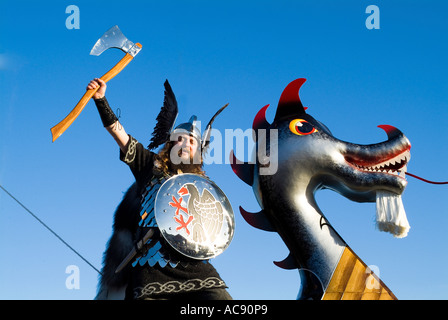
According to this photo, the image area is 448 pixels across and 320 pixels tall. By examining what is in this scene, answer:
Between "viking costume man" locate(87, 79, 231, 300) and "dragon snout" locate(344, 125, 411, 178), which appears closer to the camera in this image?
"viking costume man" locate(87, 79, 231, 300)

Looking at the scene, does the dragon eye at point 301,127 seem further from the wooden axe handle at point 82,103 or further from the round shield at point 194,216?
the wooden axe handle at point 82,103

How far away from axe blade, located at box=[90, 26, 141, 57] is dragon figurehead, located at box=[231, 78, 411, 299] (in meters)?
1.25

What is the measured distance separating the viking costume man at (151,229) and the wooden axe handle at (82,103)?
0.26 feet

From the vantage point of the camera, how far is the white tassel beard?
4.57 meters

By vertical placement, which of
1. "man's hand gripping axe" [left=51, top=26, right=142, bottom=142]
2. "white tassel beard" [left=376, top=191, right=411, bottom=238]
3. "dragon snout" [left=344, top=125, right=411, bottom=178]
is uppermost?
"man's hand gripping axe" [left=51, top=26, right=142, bottom=142]

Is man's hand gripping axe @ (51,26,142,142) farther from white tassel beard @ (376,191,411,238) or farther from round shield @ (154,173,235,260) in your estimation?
white tassel beard @ (376,191,411,238)

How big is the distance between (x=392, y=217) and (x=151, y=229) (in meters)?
1.85

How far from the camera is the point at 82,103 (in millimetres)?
4047

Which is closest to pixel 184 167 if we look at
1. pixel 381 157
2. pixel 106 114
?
pixel 106 114

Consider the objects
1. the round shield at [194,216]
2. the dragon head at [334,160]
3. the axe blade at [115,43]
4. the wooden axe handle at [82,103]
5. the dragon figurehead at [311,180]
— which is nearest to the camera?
the wooden axe handle at [82,103]

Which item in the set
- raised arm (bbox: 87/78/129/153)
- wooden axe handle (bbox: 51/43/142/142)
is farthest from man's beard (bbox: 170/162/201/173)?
wooden axe handle (bbox: 51/43/142/142)

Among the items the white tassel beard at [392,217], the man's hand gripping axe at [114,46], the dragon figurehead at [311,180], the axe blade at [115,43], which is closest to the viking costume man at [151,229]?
the man's hand gripping axe at [114,46]

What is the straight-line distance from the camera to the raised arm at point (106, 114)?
13.6 feet

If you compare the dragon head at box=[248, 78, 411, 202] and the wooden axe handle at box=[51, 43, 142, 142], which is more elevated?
the wooden axe handle at box=[51, 43, 142, 142]
